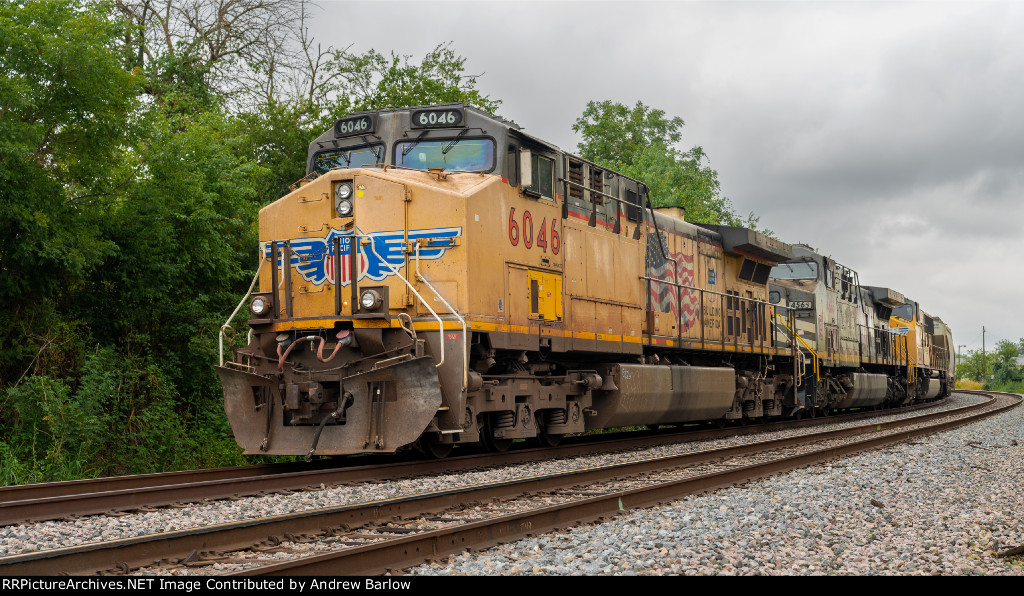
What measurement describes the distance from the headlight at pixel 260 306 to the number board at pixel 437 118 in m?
2.59

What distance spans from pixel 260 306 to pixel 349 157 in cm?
209

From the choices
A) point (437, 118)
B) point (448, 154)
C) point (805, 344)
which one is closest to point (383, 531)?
point (448, 154)

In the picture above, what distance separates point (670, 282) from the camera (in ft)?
44.7

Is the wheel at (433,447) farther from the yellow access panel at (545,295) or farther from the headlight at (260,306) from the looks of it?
the headlight at (260,306)

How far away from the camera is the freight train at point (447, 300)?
27.9 ft

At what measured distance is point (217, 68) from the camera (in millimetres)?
19766

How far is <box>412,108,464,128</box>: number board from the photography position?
9.50 m

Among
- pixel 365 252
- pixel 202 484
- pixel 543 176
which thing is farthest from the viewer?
pixel 543 176

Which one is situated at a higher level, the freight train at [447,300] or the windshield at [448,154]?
the windshield at [448,154]

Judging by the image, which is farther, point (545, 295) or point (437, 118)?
point (545, 295)

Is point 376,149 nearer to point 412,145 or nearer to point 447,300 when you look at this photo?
point 412,145

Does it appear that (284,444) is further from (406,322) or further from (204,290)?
(204,290)

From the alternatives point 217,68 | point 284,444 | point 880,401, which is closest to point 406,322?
point 284,444

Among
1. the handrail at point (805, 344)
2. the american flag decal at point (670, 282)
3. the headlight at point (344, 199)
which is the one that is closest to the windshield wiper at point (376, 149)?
the headlight at point (344, 199)
